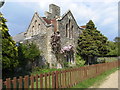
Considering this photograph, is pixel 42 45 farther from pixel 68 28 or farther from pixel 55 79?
pixel 55 79

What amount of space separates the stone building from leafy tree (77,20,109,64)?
989 millimetres

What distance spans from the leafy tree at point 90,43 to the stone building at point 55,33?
989 mm

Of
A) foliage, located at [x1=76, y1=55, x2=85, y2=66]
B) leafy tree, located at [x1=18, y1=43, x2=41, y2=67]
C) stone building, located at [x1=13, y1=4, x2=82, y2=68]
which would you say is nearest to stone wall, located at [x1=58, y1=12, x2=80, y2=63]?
stone building, located at [x1=13, y1=4, x2=82, y2=68]

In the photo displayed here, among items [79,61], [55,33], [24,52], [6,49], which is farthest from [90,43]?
[6,49]

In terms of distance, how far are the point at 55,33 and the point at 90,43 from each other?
225 inches

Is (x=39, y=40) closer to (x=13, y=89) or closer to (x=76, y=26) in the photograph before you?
(x=76, y=26)

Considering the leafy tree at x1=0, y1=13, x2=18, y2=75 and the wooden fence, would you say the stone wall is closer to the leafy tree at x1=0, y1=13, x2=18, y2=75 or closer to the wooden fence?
the wooden fence

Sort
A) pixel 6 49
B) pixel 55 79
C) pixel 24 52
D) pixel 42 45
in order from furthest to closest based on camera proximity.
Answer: pixel 42 45 → pixel 24 52 → pixel 6 49 → pixel 55 79

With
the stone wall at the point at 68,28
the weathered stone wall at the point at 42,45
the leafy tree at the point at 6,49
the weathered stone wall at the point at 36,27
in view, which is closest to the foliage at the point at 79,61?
the stone wall at the point at 68,28

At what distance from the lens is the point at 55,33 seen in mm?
17000

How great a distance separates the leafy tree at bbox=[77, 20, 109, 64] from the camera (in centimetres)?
1977

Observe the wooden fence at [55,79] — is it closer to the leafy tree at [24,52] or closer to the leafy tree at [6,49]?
the leafy tree at [6,49]

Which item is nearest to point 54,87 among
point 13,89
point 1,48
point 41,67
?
point 13,89

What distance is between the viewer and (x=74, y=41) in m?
21.0
